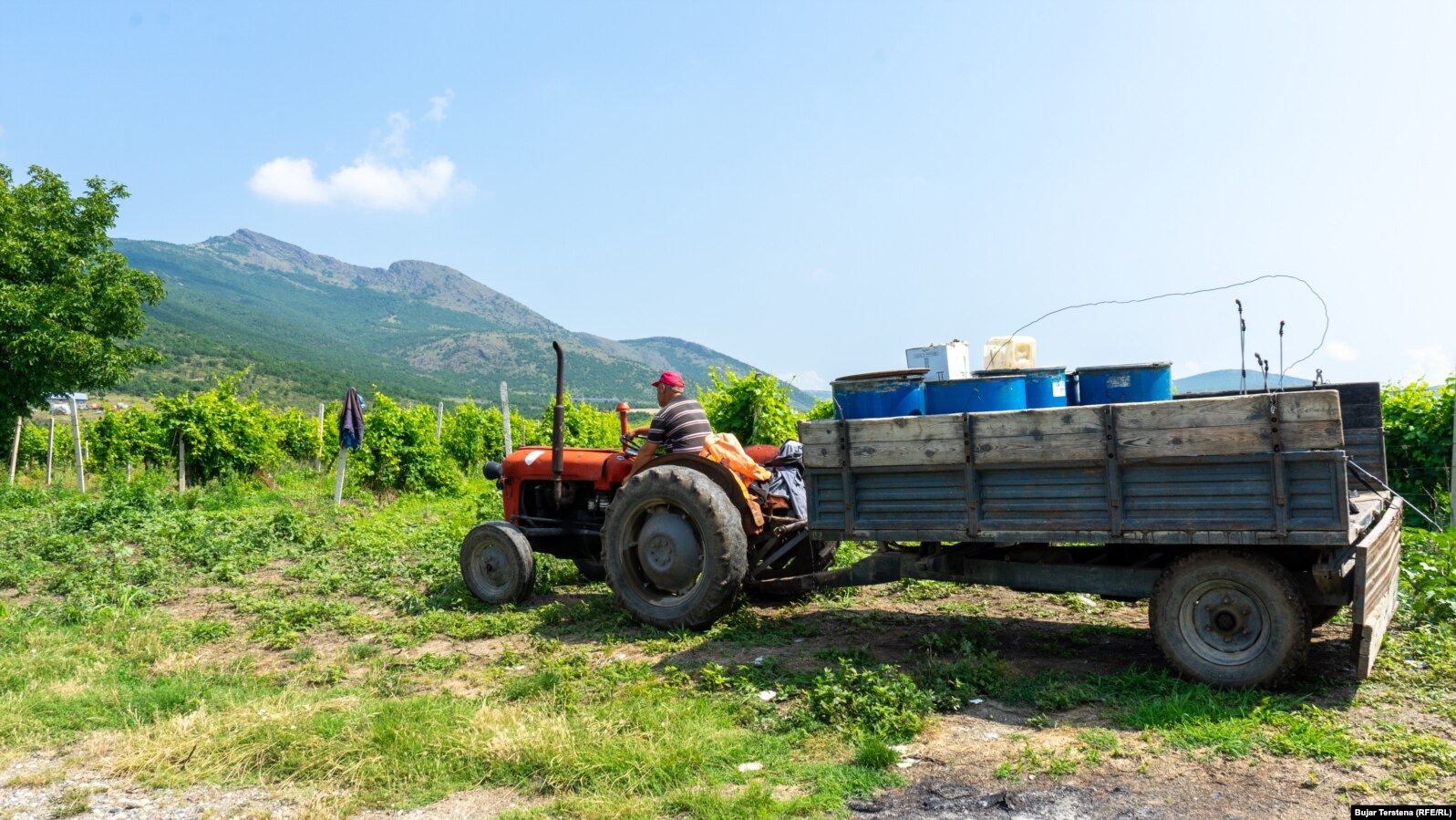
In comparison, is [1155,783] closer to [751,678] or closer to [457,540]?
[751,678]

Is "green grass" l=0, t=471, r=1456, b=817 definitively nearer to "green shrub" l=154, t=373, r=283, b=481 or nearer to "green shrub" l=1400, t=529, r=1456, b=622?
"green shrub" l=1400, t=529, r=1456, b=622

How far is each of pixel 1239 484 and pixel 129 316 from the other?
21741 mm

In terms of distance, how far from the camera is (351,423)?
15391 millimetres

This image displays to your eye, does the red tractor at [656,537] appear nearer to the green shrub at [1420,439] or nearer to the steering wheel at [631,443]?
the steering wheel at [631,443]

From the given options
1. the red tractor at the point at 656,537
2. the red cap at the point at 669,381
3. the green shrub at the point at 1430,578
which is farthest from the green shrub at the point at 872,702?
the green shrub at the point at 1430,578

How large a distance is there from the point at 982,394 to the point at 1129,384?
2.76 feet

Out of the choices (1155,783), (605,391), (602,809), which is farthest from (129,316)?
(605,391)

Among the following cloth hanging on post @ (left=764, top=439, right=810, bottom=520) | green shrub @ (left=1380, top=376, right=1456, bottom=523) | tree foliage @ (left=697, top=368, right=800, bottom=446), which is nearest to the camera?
cloth hanging on post @ (left=764, top=439, right=810, bottom=520)

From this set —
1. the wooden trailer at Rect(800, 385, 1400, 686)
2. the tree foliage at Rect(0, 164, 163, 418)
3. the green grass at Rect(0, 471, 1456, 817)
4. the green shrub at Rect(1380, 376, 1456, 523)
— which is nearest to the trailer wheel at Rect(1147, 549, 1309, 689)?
the wooden trailer at Rect(800, 385, 1400, 686)

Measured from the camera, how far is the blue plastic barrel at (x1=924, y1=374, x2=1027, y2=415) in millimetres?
5527

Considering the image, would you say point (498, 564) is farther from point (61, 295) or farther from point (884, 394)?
point (61, 295)

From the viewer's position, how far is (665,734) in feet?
14.4

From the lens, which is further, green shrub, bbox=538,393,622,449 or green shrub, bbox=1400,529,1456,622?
green shrub, bbox=538,393,622,449

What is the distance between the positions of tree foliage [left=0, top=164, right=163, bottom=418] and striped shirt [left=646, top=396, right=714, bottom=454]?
1678 centimetres
